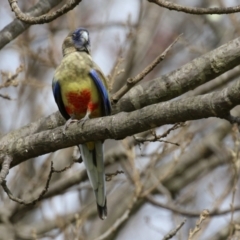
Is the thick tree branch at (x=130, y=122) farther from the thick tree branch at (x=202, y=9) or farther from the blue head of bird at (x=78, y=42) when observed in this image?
the blue head of bird at (x=78, y=42)

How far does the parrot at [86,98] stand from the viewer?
567cm

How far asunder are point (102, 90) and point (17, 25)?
0.96m

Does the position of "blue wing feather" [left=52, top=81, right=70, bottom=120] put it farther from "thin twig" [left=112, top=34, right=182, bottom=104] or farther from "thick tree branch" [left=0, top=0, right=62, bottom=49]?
"thin twig" [left=112, top=34, right=182, bottom=104]

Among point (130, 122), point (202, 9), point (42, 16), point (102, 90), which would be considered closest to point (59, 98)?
point (102, 90)

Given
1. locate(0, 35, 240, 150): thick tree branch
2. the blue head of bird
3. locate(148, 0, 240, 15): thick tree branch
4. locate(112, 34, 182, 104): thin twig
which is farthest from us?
the blue head of bird

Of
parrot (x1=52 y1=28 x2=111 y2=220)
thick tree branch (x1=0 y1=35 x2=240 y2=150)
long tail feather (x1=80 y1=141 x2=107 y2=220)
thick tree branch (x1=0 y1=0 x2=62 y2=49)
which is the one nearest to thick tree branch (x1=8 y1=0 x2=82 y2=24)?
thick tree branch (x1=0 y1=0 x2=62 y2=49)

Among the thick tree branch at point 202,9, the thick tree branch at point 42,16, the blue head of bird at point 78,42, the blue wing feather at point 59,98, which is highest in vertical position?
the blue head of bird at point 78,42

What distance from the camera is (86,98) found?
5.69 meters

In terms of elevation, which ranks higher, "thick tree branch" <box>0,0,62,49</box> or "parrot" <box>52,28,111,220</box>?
"thick tree branch" <box>0,0,62,49</box>

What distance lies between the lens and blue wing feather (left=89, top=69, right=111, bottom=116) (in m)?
5.50

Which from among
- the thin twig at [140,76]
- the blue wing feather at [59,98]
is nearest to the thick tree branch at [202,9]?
the thin twig at [140,76]

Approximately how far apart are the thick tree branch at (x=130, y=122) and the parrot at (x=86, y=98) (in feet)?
3.11

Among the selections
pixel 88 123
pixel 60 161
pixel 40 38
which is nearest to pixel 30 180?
pixel 60 161

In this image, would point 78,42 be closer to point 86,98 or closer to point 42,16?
point 86,98
